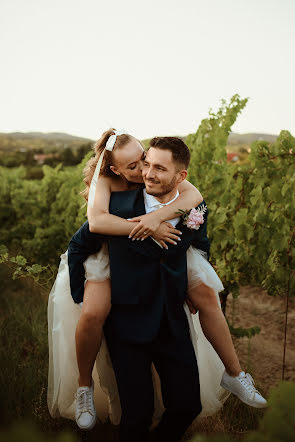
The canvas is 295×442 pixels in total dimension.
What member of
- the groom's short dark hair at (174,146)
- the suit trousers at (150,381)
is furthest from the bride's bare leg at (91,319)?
the groom's short dark hair at (174,146)

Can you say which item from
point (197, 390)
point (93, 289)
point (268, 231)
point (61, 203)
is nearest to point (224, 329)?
point (197, 390)

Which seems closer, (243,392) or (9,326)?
(243,392)

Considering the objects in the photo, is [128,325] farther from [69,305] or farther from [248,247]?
[248,247]

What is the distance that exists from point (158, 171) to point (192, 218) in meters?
0.31

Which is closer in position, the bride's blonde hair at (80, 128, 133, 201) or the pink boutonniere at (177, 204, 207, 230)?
the pink boutonniere at (177, 204, 207, 230)

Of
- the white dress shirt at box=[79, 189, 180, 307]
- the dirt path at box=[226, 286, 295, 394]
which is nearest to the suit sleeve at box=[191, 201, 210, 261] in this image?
the white dress shirt at box=[79, 189, 180, 307]

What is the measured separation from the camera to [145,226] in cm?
207

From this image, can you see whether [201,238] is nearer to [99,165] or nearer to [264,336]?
[99,165]

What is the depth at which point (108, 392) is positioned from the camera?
2.55 metres

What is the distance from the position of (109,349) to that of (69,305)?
1.27 feet

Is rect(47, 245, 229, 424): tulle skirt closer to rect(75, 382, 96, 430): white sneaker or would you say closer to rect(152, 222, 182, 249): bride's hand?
rect(75, 382, 96, 430): white sneaker

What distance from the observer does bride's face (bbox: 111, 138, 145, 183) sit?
2286mm

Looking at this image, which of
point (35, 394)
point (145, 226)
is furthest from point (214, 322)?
point (35, 394)

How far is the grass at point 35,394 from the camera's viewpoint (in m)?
2.75
